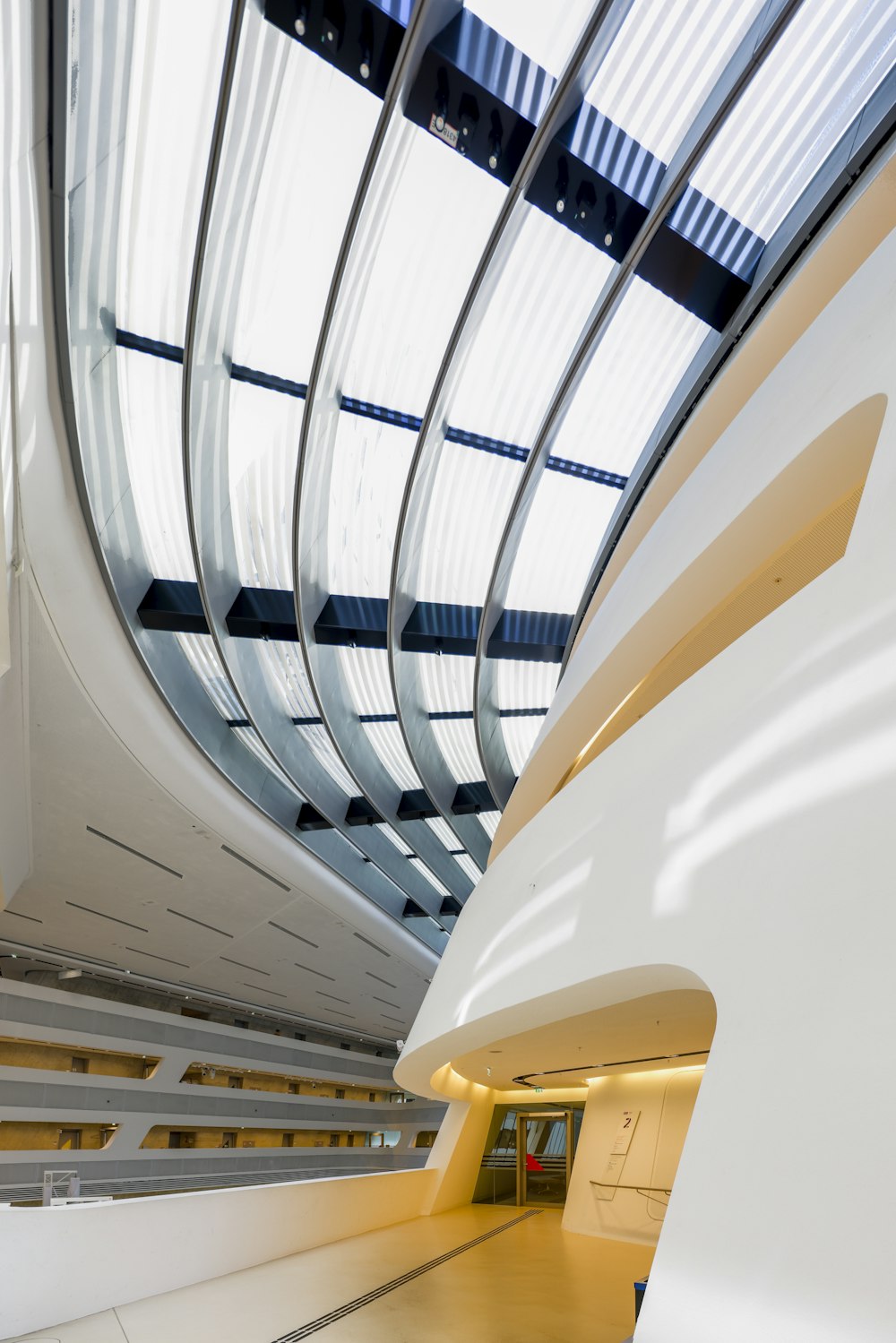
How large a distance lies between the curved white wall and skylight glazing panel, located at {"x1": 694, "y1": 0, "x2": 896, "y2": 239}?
1.64 meters

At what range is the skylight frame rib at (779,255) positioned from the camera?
4973 millimetres

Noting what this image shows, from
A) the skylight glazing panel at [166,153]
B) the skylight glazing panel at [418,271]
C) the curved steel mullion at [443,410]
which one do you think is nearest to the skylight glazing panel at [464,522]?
the curved steel mullion at [443,410]

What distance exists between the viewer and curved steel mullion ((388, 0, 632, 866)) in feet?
15.0

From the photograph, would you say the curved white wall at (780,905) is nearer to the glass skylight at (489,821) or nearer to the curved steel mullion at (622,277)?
the curved steel mullion at (622,277)

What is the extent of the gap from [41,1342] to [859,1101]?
6.74 meters

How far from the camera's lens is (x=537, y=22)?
184 inches

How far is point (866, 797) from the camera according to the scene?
2.57 metres

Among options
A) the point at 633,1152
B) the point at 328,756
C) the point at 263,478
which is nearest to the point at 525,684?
the point at 328,756

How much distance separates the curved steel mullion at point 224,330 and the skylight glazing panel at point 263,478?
137 millimetres

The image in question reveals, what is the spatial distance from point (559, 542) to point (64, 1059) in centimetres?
1985

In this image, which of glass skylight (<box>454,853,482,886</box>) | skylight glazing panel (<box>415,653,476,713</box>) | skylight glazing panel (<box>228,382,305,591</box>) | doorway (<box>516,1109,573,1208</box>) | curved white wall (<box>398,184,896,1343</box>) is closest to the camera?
curved white wall (<box>398,184,896,1343</box>)

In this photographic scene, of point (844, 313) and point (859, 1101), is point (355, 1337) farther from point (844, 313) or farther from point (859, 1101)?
point (844, 313)

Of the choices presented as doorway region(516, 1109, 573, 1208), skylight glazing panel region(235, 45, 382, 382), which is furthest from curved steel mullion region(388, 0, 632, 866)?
doorway region(516, 1109, 573, 1208)

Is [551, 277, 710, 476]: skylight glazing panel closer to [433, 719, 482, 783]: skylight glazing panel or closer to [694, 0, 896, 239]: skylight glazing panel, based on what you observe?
[694, 0, 896, 239]: skylight glazing panel
